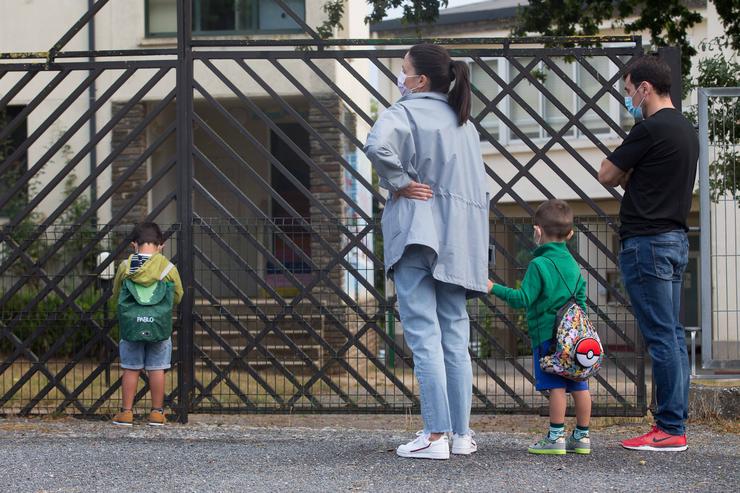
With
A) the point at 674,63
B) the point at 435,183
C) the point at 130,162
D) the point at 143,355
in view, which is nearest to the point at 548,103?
the point at 130,162

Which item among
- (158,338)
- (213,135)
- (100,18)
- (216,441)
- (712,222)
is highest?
(100,18)

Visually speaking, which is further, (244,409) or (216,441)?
(244,409)

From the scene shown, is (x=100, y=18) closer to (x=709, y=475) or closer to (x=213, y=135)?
(x=213, y=135)

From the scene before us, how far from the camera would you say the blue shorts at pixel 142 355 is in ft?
23.0

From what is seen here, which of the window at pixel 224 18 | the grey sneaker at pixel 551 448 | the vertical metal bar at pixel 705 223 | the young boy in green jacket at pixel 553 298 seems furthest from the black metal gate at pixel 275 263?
the window at pixel 224 18

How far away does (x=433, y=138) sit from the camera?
5168 mm

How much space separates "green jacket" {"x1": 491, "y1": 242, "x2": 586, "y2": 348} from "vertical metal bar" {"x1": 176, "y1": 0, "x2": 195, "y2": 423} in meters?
2.46

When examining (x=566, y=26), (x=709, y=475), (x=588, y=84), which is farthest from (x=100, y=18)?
(x=709, y=475)

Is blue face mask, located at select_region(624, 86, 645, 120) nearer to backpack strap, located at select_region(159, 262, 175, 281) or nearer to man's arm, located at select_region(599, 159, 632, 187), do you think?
man's arm, located at select_region(599, 159, 632, 187)

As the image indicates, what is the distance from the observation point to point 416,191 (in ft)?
16.7

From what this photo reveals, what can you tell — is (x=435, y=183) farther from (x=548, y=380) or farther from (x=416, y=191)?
(x=548, y=380)

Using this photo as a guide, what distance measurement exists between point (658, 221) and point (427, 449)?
5.35 ft

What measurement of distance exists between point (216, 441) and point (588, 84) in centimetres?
1738

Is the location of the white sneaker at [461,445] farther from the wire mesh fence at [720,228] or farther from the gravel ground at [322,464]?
the wire mesh fence at [720,228]
